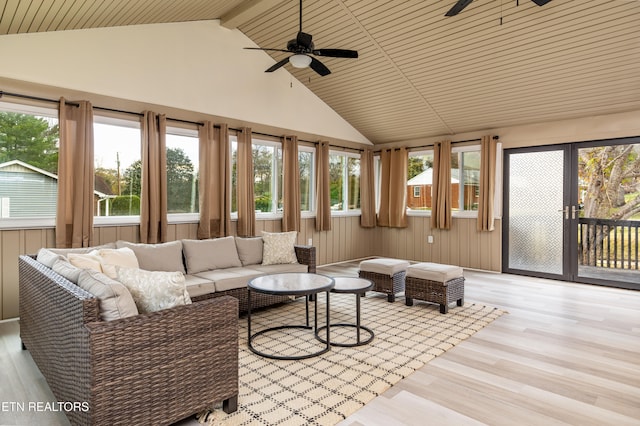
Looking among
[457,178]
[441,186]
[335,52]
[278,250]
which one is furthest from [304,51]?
[457,178]

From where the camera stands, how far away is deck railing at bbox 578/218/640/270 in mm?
5219

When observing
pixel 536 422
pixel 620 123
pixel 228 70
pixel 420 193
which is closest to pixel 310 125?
pixel 228 70

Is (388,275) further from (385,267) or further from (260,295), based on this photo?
(260,295)

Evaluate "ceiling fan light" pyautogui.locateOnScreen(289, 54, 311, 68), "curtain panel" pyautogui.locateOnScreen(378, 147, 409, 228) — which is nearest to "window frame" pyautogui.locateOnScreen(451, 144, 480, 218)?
"curtain panel" pyautogui.locateOnScreen(378, 147, 409, 228)

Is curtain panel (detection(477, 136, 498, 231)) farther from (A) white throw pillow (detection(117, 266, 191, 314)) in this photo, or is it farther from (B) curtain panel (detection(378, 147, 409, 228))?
(A) white throw pillow (detection(117, 266, 191, 314))

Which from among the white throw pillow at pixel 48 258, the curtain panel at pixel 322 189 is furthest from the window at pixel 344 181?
the white throw pillow at pixel 48 258

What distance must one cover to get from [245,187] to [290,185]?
93 cm

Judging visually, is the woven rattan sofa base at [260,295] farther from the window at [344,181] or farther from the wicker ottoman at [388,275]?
the window at [344,181]

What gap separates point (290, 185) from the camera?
6.31m

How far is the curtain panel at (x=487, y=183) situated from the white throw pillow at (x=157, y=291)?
218 inches

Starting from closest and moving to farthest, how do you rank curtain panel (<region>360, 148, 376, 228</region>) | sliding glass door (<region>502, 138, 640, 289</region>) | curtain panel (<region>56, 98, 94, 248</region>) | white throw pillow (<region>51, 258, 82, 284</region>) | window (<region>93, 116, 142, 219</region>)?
white throw pillow (<region>51, 258, 82, 284</region>)
curtain panel (<region>56, 98, 94, 248</region>)
window (<region>93, 116, 142, 219</region>)
sliding glass door (<region>502, 138, 640, 289</region>)
curtain panel (<region>360, 148, 376, 228</region>)

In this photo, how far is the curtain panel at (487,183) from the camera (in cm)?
627

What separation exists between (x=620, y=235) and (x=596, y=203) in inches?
20.6

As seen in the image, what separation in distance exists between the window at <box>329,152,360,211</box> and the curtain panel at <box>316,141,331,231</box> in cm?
38
